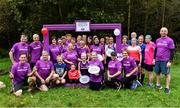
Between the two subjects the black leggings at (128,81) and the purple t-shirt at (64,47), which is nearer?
the black leggings at (128,81)

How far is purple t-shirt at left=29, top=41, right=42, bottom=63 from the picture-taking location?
11.8 metres

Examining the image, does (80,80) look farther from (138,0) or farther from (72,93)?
(138,0)

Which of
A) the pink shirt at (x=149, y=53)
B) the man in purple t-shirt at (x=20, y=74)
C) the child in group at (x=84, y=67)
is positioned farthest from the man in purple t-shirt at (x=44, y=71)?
the pink shirt at (x=149, y=53)

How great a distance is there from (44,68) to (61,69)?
25.4 inches

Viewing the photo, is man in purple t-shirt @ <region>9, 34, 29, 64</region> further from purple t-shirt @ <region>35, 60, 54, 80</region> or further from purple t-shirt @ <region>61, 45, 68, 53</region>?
purple t-shirt @ <region>61, 45, 68, 53</region>

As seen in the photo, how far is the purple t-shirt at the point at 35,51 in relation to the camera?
38.9ft

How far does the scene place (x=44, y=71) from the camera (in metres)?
11.2

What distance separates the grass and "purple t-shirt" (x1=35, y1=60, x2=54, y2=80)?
505 mm

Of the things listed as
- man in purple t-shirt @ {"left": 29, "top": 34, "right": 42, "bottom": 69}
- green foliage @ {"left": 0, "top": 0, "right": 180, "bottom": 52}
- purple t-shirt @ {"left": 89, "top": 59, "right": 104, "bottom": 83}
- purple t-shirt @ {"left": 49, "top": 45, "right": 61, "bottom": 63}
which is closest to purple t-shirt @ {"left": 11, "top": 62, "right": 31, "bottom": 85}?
man in purple t-shirt @ {"left": 29, "top": 34, "right": 42, "bottom": 69}

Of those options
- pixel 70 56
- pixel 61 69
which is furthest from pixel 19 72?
pixel 70 56

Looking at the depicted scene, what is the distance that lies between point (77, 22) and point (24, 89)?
2.75m

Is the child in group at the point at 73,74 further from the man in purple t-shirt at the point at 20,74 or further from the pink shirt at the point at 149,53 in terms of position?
the pink shirt at the point at 149,53

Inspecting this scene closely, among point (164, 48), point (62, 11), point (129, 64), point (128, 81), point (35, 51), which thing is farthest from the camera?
point (62, 11)

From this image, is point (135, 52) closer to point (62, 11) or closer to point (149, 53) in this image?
point (149, 53)
